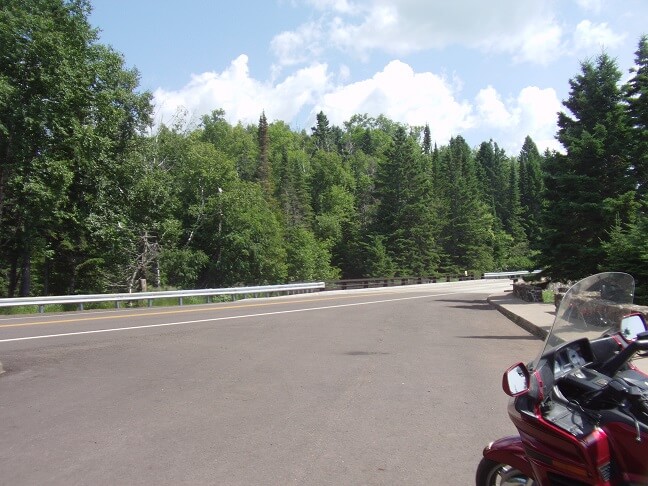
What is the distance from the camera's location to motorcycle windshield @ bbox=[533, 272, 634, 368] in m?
3.47

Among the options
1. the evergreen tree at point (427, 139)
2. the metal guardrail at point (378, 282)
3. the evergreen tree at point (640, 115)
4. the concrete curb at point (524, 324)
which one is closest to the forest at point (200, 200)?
the evergreen tree at point (640, 115)

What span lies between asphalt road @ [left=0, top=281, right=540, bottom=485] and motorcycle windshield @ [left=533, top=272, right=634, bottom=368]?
65.7 inches

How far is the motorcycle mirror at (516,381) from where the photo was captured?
10.2 ft

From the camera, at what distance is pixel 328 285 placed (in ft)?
143

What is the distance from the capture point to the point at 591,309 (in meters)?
3.57

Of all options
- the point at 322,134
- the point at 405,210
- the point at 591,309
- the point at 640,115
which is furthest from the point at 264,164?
the point at 591,309

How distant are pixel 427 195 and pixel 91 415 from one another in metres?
71.5

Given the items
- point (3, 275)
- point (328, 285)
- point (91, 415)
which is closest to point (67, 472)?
point (91, 415)

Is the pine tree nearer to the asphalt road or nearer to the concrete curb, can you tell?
the concrete curb

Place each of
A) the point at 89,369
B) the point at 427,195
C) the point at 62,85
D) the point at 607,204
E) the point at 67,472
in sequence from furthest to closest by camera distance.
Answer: the point at 427,195 < the point at 62,85 < the point at 607,204 < the point at 89,369 < the point at 67,472

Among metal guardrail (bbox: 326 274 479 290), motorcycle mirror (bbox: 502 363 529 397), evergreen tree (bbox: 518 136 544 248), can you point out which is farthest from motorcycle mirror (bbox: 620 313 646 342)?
evergreen tree (bbox: 518 136 544 248)

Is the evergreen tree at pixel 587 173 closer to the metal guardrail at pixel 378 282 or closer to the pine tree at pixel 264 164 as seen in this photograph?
the metal guardrail at pixel 378 282

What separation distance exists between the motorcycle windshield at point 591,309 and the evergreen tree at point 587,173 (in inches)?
738

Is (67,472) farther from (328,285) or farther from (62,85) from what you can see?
(328,285)
